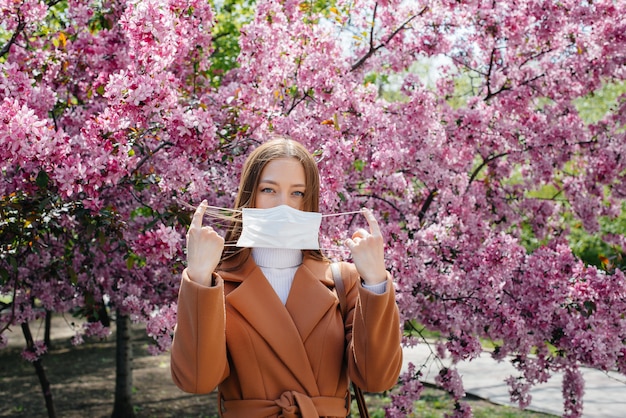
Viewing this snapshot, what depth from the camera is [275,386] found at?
86.4 inches

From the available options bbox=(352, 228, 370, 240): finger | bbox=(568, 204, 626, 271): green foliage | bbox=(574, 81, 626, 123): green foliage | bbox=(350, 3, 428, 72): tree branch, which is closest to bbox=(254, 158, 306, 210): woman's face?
bbox=(352, 228, 370, 240): finger

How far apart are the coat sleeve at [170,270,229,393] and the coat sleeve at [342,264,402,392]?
16.0 inches

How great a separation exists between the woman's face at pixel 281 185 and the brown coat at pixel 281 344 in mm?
218

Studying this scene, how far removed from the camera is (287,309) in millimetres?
2271

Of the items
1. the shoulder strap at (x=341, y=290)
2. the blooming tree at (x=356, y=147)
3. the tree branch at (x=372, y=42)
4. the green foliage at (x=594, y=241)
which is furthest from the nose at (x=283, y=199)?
the green foliage at (x=594, y=241)

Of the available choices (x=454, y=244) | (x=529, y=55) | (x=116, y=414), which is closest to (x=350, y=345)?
(x=454, y=244)

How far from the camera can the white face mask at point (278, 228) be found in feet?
7.29

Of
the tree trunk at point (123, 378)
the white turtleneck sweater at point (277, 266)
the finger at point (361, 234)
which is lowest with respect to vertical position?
the tree trunk at point (123, 378)

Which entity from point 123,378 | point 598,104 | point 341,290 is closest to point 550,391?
point 123,378

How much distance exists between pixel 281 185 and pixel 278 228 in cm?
19

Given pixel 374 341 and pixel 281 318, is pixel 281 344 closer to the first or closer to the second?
pixel 281 318

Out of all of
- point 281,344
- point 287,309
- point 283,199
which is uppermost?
point 283,199

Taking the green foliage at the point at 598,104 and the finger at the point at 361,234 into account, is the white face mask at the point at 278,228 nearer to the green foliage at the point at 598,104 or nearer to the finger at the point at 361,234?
the finger at the point at 361,234

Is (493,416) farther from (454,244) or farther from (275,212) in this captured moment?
(275,212)
